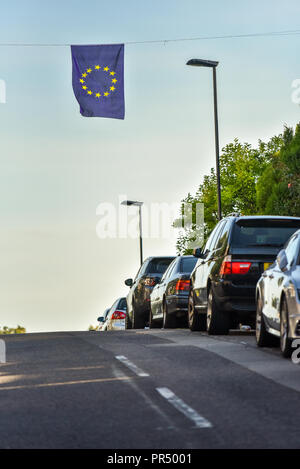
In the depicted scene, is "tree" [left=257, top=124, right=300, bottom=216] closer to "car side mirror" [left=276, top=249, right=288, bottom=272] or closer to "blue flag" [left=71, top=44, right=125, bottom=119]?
"blue flag" [left=71, top=44, right=125, bottom=119]

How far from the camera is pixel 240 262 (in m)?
16.9

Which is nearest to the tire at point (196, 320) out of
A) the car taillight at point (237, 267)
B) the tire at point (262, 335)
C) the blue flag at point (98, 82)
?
the car taillight at point (237, 267)

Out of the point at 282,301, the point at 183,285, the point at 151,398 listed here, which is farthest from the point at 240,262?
the point at 151,398

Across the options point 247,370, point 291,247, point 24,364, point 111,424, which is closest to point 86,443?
point 111,424

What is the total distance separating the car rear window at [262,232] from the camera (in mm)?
16984

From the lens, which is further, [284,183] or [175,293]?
[284,183]

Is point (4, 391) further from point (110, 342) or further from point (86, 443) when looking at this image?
point (110, 342)

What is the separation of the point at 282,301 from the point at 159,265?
14.2 m

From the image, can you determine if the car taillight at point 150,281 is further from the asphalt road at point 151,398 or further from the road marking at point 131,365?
the road marking at point 131,365

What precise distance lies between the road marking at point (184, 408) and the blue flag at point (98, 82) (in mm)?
18280

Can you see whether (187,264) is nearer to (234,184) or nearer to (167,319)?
(167,319)

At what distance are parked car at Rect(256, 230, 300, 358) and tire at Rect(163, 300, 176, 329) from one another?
863cm

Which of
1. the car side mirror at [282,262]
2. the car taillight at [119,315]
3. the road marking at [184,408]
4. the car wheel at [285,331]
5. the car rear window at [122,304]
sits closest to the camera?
the road marking at [184,408]

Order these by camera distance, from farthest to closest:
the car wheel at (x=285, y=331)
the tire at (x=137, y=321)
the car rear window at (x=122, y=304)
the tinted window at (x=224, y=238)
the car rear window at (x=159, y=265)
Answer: the car rear window at (x=122, y=304) < the tire at (x=137, y=321) < the car rear window at (x=159, y=265) < the tinted window at (x=224, y=238) < the car wheel at (x=285, y=331)
